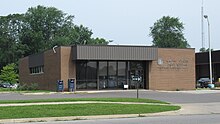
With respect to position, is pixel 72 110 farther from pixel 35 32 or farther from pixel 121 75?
pixel 35 32

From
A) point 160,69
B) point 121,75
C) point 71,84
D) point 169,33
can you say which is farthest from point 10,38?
point 160,69

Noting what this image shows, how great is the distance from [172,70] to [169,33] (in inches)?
2468

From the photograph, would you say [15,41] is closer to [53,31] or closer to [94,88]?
[53,31]

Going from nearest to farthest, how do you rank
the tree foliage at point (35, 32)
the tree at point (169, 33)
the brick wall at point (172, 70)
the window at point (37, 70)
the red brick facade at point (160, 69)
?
the red brick facade at point (160, 69)
the brick wall at point (172, 70)
the window at point (37, 70)
the tree foliage at point (35, 32)
the tree at point (169, 33)

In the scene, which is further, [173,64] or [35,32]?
[35,32]

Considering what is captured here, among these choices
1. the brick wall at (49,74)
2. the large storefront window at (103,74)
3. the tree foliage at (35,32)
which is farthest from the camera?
the tree foliage at (35,32)

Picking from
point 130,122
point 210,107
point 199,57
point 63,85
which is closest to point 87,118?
point 130,122


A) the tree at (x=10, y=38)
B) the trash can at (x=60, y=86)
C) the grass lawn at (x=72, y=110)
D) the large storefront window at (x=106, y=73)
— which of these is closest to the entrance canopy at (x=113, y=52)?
the large storefront window at (x=106, y=73)

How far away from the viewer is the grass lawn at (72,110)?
17.7 m

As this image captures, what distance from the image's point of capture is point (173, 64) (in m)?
46.1

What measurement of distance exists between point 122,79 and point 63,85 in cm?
688

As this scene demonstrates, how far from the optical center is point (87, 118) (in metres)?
17.6

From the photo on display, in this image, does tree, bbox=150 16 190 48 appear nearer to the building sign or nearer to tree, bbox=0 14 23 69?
tree, bbox=0 14 23 69

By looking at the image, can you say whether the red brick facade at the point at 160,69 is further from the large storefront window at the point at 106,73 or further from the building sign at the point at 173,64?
the large storefront window at the point at 106,73
